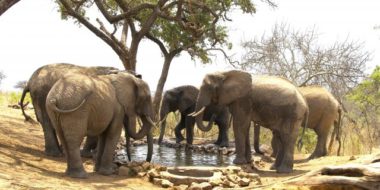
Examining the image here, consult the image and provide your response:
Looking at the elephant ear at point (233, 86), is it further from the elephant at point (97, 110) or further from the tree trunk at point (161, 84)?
the tree trunk at point (161, 84)

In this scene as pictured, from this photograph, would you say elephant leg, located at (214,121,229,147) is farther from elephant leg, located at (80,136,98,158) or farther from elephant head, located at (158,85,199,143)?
elephant leg, located at (80,136,98,158)

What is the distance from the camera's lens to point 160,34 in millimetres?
19219

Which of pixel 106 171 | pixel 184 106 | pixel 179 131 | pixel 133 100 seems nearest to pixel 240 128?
pixel 133 100

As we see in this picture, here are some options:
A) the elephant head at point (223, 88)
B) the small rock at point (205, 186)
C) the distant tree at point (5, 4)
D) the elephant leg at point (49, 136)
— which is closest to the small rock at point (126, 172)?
the small rock at point (205, 186)

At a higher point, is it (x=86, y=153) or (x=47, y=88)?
(x=47, y=88)

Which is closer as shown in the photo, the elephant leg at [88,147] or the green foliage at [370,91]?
the elephant leg at [88,147]

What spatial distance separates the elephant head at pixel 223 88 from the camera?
11133 millimetres

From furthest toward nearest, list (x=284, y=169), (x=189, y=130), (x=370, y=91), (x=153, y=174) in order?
1. (x=370, y=91)
2. (x=189, y=130)
3. (x=284, y=169)
4. (x=153, y=174)

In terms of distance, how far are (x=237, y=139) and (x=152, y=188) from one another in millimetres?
3450

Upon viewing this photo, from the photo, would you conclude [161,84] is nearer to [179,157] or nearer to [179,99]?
[179,99]

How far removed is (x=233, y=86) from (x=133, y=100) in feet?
8.56

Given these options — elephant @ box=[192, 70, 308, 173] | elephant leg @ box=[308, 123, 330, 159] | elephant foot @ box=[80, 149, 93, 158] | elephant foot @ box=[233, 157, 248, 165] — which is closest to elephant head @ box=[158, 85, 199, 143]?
elephant leg @ box=[308, 123, 330, 159]

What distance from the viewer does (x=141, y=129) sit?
1002 centimetres

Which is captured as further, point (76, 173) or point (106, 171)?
point (106, 171)
